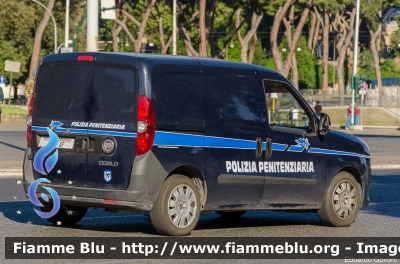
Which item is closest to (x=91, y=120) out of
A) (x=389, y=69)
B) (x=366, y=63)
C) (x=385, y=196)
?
(x=385, y=196)

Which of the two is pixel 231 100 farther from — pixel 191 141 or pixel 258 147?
pixel 191 141

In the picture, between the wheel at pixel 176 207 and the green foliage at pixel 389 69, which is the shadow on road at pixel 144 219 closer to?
the wheel at pixel 176 207

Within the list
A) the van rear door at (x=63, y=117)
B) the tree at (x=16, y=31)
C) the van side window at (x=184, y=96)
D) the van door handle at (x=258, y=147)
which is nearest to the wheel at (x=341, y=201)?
the van door handle at (x=258, y=147)

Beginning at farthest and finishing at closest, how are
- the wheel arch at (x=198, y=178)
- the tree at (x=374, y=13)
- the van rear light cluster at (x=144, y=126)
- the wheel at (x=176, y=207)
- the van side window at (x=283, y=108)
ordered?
1. the tree at (x=374, y=13)
2. the van side window at (x=283, y=108)
3. the wheel arch at (x=198, y=178)
4. the wheel at (x=176, y=207)
5. the van rear light cluster at (x=144, y=126)

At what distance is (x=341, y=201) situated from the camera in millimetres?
12328

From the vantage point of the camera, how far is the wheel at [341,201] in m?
12.1

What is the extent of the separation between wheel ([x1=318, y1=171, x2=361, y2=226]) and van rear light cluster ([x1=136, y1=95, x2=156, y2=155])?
2.91 meters

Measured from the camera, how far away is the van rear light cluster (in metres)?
10.1

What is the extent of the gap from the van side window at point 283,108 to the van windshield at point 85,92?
2.01 m

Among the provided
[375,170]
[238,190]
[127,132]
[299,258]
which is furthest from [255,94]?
[375,170]

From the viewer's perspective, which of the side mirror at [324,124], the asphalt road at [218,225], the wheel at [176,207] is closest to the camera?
the wheel at [176,207]

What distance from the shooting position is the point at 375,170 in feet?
79.7

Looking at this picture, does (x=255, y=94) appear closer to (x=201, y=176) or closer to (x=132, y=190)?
(x=201, y=176)

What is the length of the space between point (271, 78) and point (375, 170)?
13.1 metres
